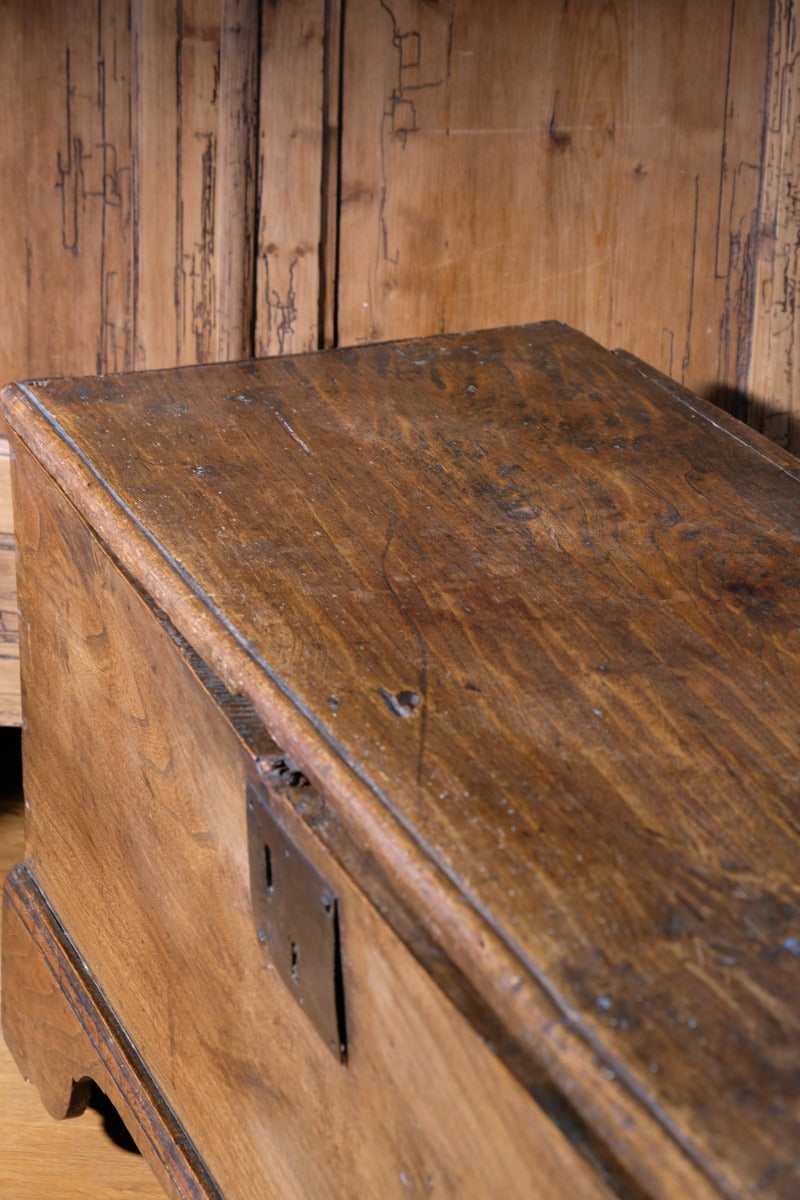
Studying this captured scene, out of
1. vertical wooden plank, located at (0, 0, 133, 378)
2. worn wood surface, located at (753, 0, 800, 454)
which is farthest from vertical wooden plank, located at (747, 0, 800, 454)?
vertical wooden plank, located at (0, 0, 133, 378)

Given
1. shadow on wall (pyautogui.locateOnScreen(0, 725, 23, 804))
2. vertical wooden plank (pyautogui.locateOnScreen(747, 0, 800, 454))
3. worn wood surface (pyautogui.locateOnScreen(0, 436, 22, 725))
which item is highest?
vertical wooden plank (pyautogui.locateOnScreen(747, 0, 800, 454))

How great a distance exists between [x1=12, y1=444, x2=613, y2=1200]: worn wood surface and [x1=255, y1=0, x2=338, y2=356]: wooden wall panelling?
60cm

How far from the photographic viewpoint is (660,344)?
1.75 metres

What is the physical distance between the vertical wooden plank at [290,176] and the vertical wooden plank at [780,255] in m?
0.54

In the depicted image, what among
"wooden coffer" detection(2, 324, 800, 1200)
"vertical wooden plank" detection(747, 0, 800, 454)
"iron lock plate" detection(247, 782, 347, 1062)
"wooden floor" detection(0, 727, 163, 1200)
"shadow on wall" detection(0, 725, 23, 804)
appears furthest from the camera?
"shadow on wall" detection(0, 725, 23, 804)

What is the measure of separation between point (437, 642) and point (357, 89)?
3.33 ft

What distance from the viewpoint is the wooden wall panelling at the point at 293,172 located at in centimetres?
164

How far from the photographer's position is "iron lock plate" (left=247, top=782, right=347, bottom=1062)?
800 millimetres

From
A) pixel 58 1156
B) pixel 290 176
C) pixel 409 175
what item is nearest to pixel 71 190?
pixel 290 176

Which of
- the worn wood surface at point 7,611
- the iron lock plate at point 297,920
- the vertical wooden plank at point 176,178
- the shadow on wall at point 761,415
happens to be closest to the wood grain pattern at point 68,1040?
the iron lock plate at point 297,920

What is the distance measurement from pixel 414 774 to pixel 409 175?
1116 millimetres

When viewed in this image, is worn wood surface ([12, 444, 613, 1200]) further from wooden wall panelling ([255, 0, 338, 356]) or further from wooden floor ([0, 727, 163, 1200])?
wooden wall panelling ([255, 0, 338, 356])

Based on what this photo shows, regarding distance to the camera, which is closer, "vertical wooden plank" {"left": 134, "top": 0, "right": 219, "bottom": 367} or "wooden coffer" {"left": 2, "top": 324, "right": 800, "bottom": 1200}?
"wooden coffer" {"left": 2, "top": 324, "right": 800, "bottom": 1200}

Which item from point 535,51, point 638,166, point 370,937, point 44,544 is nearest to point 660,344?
point 638,166
